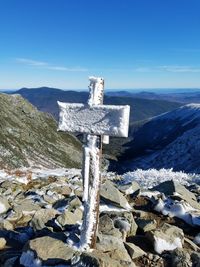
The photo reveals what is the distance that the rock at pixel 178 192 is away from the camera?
15211 mm

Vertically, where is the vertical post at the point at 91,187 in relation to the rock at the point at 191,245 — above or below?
above

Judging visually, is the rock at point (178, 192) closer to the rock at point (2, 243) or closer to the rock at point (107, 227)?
the rock at point (107, 227)

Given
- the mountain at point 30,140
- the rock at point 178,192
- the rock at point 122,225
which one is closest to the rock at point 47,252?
the rock at point 122,225

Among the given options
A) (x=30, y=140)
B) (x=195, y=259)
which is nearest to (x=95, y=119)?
(x=195, y=259)

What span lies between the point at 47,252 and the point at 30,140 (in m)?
106

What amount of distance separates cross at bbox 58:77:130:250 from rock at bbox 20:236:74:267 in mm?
413

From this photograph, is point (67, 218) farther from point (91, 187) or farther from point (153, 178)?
point (153, 178)

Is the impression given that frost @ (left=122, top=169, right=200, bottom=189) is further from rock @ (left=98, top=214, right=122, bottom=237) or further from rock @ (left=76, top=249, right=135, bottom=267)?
rock @ (left=76, top=249, right=135, bottom=267)

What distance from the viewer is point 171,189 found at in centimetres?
1638

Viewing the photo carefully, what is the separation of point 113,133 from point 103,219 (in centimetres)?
332

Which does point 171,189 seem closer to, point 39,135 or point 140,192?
point 140,192

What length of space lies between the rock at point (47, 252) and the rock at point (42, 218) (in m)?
2.09

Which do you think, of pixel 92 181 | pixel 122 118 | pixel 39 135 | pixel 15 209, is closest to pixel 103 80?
pixel 122 118

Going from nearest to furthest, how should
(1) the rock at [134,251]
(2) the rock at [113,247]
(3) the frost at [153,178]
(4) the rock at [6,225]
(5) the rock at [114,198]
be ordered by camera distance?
(2) the rock at [113,247] → (1) the rock at [134,251] → (4) the rock at [6,225] → (5) the rock at [114,198] → (3) the frost at [153,178]
